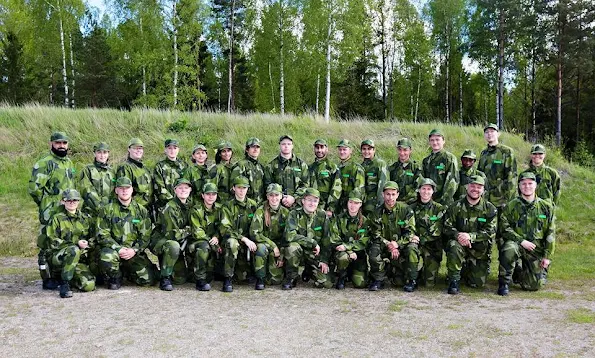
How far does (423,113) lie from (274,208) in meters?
29.9

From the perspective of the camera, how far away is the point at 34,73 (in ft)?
102

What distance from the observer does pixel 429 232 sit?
6887mm

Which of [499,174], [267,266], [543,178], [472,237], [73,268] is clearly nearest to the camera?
[73,268]

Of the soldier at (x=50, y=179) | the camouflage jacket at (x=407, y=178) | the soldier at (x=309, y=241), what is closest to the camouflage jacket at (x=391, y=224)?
the soldier at (x=309, y=241)

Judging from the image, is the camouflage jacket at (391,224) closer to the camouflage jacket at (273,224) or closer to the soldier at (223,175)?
the camouflage jacket at (273,224)

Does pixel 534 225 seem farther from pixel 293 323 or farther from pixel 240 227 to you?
pixel 240 227

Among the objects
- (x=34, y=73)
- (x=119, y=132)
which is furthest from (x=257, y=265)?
(x=34, y=73)

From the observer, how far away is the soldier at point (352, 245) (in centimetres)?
687

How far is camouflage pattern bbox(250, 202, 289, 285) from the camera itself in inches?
271

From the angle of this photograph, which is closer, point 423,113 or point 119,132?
point 119,132

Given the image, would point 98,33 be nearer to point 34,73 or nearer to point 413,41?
point 34,73

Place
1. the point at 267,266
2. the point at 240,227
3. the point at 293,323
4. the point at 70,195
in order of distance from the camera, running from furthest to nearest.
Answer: the point at 240,227
the point at 267,266
the point at 70,195
the point at 293,323

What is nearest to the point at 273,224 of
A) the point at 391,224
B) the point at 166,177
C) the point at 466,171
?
the point at 391,224

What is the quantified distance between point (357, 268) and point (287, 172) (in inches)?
77.1
